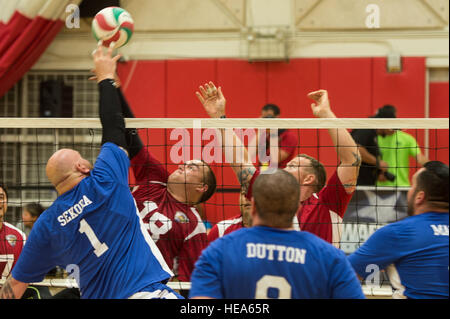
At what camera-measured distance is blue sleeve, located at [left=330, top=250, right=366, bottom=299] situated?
2889 millimetres

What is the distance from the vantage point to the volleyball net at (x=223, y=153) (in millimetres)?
4504

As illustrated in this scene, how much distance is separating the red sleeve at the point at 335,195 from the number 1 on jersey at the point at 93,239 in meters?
1.69

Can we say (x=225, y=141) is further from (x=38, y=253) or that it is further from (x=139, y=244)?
(x=38, y=253)

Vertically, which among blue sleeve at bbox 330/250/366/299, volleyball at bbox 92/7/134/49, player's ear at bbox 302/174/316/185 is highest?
volleyball at bbox 92/7/134/49

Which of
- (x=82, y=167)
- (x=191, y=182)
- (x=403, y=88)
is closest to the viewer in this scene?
(x=82, y=167)

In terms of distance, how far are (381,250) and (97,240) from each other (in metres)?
1.69

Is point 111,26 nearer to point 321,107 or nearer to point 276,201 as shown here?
point 321,107

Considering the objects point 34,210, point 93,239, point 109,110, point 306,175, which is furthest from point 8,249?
point 306,175

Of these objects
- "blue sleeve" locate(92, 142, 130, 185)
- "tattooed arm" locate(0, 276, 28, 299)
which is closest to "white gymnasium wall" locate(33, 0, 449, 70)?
"blue sleeve" locate(92, 142, 130, 185)

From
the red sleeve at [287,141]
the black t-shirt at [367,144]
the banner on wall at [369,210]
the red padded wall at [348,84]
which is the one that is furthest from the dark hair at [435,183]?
the red padded wall at [348,84]

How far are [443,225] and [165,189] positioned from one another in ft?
8.00

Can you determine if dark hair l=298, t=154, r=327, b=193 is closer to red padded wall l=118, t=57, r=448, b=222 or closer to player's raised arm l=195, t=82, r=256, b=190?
player's raised arm l=195, t=82, r=256, b=190

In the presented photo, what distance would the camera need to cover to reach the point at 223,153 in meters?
5.27

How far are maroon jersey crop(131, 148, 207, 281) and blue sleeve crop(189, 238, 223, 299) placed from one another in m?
1.89
